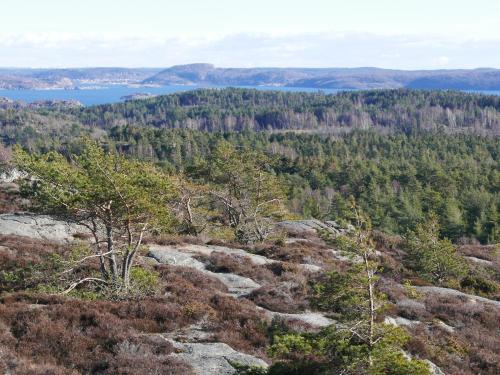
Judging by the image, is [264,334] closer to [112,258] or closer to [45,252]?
[112,258]

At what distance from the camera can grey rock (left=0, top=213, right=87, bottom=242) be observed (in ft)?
100

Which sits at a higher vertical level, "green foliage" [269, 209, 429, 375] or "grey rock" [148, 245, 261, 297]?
"green foliage" [269, 209, 429, 375]

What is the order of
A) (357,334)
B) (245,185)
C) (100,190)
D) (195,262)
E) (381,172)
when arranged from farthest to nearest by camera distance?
(381,172) → (245,185) → (195,262) → (100,190) → (357,334)

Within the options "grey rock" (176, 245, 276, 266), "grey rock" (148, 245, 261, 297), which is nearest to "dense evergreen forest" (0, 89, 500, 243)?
"grey rock" (176, 245, 276, 266)

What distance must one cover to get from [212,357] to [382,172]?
109573mm

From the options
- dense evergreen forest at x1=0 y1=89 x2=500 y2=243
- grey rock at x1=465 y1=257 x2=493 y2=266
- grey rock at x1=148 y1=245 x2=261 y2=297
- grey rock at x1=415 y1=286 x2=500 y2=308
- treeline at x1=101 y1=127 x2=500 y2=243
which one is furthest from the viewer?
treeline at x1=101 y1=127 x2=500 y2=243

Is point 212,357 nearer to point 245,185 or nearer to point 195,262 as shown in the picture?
point 195,262

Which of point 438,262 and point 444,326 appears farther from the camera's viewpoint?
point 438,262

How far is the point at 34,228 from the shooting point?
31.5 meters

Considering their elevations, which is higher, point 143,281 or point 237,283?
point 143,281

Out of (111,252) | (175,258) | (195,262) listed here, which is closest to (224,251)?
(195,262)

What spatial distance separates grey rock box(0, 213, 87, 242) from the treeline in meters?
10.6

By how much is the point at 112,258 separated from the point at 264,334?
6.36 meters

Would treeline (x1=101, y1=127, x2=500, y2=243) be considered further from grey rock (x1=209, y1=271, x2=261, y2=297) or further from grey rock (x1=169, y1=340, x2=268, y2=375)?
grey rock (x1=169, y1=340, x2=268, y2=375)
